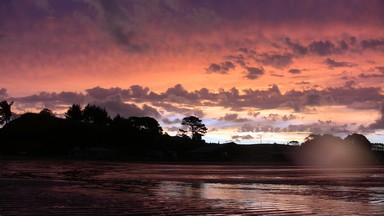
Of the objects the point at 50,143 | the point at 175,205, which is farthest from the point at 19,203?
the point at 50,143

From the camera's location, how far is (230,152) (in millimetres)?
117938

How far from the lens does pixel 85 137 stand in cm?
11119

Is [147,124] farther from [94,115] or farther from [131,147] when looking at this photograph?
[131,147]

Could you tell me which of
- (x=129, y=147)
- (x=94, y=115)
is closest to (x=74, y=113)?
(x=94, y=115)

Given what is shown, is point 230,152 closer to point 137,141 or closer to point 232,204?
point 137,141

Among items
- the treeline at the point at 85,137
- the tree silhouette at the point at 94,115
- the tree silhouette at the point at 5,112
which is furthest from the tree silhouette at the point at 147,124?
the tree silhouette at the point at 5,112

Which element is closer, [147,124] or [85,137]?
[85,137]

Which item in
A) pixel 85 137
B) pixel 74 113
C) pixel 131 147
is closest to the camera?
pixel 85 137

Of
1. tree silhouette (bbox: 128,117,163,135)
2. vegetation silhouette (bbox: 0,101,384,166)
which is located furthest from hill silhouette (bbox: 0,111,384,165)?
tree silhouette (bbox: 128,117,163,135)

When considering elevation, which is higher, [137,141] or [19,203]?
[137,141]

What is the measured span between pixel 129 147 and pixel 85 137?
54.0 ft

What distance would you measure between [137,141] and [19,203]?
11859 cm

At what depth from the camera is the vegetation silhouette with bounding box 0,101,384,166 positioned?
109 metres

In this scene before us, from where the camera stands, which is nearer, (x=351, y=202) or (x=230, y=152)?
(x=351, y=202)
